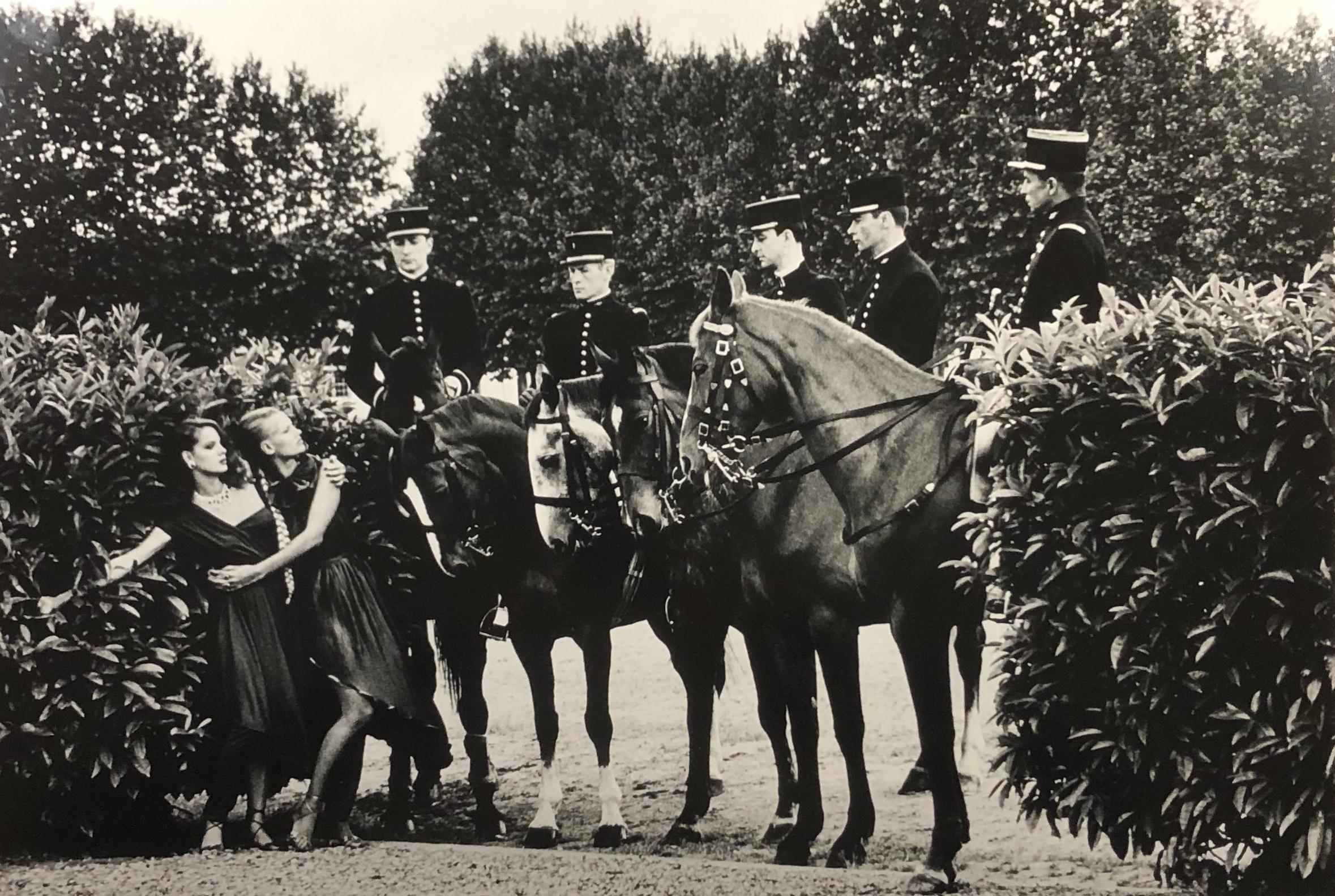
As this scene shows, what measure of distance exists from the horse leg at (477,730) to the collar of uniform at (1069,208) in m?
4.36

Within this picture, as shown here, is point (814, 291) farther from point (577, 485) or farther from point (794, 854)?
point (794, 854)

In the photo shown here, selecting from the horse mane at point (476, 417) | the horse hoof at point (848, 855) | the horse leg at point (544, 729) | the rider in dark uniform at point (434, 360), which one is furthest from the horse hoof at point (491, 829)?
the horse mane at point (476, 417)

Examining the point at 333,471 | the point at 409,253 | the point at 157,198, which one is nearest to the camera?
the point at 333,471

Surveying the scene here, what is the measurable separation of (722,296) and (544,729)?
2861 millimetres

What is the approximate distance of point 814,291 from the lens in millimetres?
7723

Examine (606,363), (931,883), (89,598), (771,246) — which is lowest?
(931,883)

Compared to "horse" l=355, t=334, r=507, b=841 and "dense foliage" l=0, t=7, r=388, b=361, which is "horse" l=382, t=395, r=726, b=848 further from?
"dense foliage" l=0, t=7, r=388, b=361

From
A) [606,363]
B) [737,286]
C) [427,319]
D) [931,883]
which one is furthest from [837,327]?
[427,319]

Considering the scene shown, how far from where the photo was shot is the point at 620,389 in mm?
7410

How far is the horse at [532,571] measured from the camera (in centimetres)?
766

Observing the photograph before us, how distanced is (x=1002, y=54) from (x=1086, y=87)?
0.57 metres

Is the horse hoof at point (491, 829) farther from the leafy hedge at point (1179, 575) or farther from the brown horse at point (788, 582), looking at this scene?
the leafy hedge at point (1179, 575)

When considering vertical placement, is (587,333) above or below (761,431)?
above

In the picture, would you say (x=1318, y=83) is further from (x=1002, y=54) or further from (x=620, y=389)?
(x=620, y=389)
